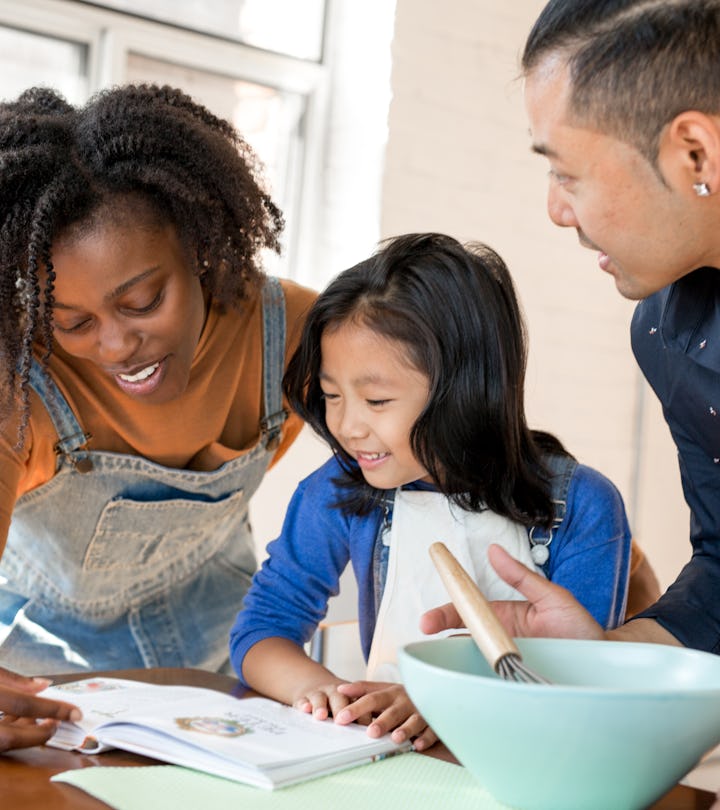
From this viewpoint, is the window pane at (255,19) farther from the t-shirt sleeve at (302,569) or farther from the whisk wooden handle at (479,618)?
the whisk wooden handle at (479,618)

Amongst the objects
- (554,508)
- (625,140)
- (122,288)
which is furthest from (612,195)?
(122,288)

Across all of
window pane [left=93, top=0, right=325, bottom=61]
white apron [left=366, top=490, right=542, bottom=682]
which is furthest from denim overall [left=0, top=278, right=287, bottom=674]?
window pane [left=93, top=0, right=325, bottom=61]

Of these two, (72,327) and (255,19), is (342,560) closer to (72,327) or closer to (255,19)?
(72,327)

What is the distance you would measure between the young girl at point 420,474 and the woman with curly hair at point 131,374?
19 cm

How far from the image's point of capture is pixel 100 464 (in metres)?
1.46

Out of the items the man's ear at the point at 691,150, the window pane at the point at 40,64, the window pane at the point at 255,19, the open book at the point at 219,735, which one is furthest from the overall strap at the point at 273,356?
the window pane at the point at 255,19

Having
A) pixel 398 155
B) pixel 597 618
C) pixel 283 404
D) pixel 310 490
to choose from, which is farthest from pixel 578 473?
pixel 398 155

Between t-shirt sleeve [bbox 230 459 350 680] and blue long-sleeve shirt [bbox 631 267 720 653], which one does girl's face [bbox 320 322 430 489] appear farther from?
blue long-sleeve shirt [bbox 631 267 720 653]

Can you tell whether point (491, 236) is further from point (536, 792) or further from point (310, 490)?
point (536, 792)

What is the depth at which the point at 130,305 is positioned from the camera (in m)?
1.28

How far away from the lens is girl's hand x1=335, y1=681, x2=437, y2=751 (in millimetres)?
961

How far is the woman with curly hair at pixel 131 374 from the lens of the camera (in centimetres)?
127

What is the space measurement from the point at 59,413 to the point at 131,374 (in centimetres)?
12

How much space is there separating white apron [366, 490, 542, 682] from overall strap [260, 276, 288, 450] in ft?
0.99
